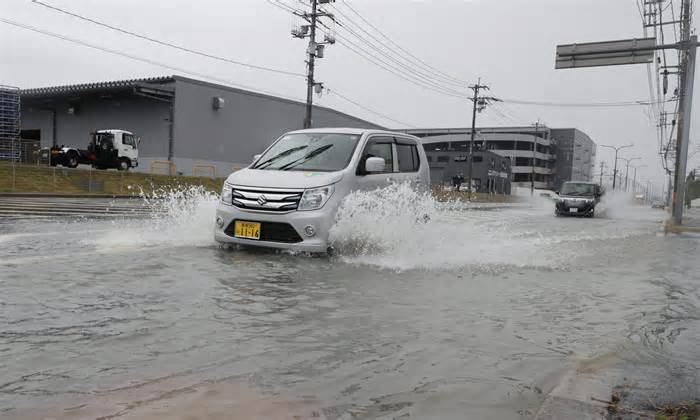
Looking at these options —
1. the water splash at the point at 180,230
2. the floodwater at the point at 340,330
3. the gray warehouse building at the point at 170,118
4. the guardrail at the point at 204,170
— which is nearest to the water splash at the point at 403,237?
the floodwater at the point at 340,330

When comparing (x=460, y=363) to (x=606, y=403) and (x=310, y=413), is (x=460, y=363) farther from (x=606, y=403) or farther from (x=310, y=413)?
(x=310, y=413)

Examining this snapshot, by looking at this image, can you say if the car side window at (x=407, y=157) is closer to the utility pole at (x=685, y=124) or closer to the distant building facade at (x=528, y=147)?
the utility pole at (x=685, y=124)

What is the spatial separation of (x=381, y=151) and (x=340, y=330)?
479cm

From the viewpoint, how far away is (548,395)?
2.81 meters

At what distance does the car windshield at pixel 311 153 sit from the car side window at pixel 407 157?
0.99m

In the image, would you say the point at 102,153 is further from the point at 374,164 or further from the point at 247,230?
the point at 374,164

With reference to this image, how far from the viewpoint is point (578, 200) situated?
24391 mm

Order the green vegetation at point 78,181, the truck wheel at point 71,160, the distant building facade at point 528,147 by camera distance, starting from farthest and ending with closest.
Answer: the distant building facade at point 528,147, the truck wheel at point 71,160, the green vegetation at point 78,181

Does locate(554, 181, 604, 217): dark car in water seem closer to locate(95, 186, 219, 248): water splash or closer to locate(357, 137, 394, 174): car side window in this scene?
locate(357, 137, 394, 174): car side window

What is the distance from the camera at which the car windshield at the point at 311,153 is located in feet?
25.2

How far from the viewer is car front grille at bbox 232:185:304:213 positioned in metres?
6.89

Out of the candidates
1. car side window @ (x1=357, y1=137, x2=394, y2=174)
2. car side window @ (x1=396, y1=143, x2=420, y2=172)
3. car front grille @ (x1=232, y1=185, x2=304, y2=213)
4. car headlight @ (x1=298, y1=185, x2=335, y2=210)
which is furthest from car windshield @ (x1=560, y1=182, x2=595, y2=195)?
car front grille @ (x1=232, y1=185, x2=304, y2=213)

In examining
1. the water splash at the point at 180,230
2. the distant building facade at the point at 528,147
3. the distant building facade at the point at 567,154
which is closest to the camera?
the water splash at the point at 180,230

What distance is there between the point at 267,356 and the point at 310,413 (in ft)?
2.80
